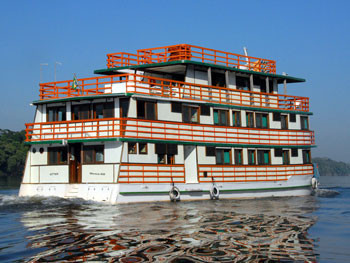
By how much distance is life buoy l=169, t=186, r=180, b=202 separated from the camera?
23.6 metres

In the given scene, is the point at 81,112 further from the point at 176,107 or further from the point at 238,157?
the point at 238,157

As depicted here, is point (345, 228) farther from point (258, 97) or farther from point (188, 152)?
point (258, 97)

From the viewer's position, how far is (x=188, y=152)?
83.6 ft

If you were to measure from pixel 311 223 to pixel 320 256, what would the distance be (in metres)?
5.50

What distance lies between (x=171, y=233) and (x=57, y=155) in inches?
490

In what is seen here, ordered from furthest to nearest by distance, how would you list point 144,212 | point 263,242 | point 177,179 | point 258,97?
1. point 258,97
2. point 177,179
3. point 144,212
4. point 263,242

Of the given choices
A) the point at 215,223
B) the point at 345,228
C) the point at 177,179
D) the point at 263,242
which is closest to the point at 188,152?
the point at 177,179

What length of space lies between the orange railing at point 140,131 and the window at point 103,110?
0.41m

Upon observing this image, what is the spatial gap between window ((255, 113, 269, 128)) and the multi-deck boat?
0.07 metres

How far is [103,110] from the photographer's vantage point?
2358 cm

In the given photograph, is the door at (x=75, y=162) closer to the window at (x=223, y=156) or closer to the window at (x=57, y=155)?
the window at (x=57, y=155)

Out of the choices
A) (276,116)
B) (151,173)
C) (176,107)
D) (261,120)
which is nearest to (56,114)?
(151,173)

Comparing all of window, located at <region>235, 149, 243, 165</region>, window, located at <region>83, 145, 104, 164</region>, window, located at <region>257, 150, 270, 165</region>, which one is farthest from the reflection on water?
window, located at <region>257, 150, 270, 165</region>

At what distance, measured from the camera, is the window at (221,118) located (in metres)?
26.7
